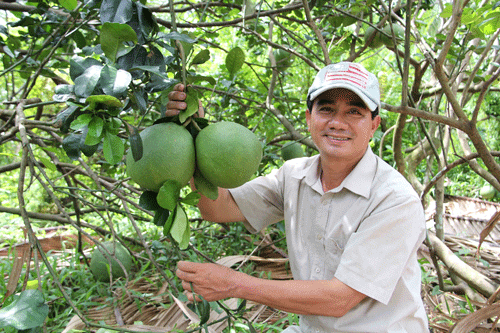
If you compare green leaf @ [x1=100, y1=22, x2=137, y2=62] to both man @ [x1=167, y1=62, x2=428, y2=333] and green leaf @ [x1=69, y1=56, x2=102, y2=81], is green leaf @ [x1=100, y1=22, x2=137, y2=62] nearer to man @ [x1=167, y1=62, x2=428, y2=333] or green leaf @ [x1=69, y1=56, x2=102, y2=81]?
green leaf @ [x1=69, y1=56, x2=102, y2=81]

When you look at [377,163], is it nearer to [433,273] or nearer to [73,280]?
[433,273]

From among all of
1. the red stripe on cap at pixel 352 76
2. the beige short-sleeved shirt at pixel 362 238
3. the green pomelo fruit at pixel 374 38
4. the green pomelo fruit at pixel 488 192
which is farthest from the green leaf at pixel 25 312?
the green pomelo fruit at pixel 488 192

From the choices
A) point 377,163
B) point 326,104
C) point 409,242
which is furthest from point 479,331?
point 326,104

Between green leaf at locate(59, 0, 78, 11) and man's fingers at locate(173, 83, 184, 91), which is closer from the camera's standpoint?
man's fingers at locate(173, 83, 184, 91)

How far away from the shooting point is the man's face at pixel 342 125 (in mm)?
1465

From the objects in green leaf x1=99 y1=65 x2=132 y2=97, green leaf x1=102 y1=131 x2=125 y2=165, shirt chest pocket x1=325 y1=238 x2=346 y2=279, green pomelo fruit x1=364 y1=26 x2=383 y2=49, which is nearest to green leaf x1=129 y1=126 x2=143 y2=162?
green leaf x1=102 y1=131 x2=125 y2=165

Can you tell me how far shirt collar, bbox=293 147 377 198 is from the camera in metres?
1.48

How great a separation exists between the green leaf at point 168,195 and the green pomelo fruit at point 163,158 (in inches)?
0.8

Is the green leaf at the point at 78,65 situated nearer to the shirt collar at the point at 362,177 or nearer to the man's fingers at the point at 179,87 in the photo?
the man's fingers at the point at 179,87

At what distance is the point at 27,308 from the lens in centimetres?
96

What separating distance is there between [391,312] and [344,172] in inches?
21.6

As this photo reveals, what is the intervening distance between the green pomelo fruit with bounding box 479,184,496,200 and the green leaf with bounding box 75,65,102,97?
18.7 ft

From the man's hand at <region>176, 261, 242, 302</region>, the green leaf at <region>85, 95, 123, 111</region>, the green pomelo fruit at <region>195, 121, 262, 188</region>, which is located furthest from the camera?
the man's hand at <region>176, 261, 242, 302</region>

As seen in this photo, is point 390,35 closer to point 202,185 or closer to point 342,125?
point 342,125
